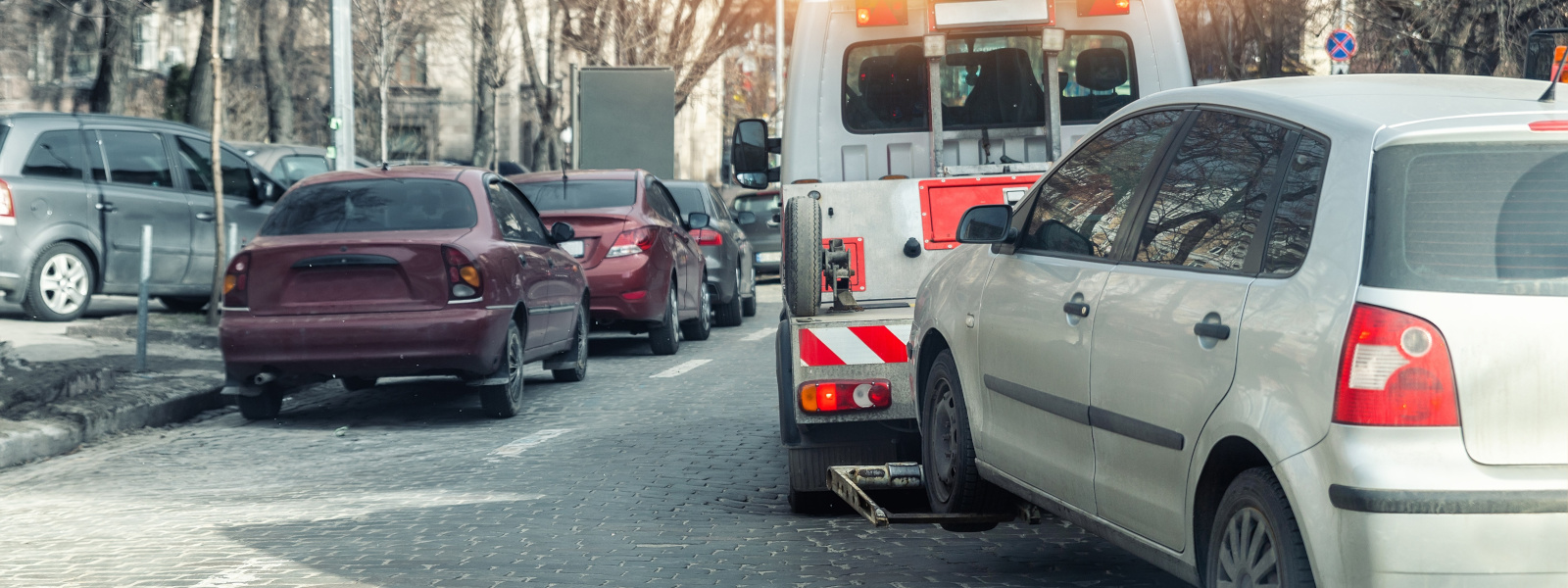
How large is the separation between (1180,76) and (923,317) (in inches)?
121

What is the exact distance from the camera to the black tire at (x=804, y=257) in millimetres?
6215

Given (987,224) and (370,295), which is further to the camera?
(370,295)

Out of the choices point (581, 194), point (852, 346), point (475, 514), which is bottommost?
point (475, 514)

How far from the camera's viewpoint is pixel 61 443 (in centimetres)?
900

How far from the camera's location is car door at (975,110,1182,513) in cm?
454

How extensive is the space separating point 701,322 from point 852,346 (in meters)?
9.37

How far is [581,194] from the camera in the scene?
14.1 metres

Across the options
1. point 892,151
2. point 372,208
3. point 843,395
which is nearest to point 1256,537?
point 843,395

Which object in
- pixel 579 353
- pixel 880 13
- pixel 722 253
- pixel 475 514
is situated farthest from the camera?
pixel 722 253

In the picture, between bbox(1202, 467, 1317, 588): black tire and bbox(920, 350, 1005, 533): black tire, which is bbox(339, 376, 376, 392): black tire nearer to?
bbox(920, 350, 1005, 533): black tire

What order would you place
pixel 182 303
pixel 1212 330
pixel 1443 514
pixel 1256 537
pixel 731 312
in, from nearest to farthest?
pixel 1443 514
pixel 1256 537
pixel 1212 330
pixel 182 303
pixel 731 312

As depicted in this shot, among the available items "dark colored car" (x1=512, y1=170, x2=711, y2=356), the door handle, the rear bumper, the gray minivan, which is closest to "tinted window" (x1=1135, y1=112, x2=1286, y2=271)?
the door handle

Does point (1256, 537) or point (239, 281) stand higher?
point (239, 281)

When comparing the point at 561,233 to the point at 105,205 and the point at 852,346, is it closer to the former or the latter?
the point at 105,205
